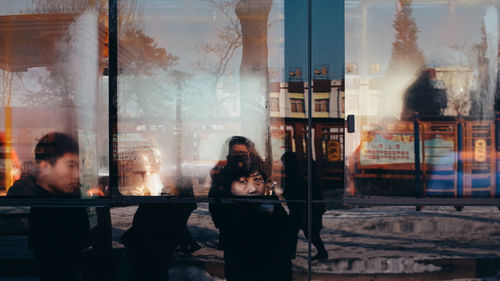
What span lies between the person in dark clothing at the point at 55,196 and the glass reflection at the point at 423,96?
1.99m

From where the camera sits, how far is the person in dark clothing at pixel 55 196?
298 centimetres

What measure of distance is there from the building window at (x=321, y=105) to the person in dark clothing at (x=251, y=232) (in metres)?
0.59

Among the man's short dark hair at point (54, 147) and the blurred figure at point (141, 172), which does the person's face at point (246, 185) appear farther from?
the man's short dark hair at point (54, 147)

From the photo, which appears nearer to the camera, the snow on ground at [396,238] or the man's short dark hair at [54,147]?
the snow on ground at [396,238]

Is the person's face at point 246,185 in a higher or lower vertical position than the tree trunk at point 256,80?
lower

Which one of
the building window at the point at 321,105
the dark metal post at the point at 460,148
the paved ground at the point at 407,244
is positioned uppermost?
the building window at the point at 321,105

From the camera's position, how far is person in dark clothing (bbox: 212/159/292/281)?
2.87 metres

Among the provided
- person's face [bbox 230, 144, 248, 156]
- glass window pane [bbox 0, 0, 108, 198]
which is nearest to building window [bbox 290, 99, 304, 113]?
person's face [bbox 230, 144, 248, 156]

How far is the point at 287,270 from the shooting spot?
2881 mm

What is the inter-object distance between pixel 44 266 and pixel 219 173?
4.90ft

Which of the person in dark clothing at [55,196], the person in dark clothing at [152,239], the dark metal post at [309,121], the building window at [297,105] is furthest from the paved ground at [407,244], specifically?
the person in dark clothing at [55,196]

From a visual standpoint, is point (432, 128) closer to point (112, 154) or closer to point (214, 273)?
point (214, 273)

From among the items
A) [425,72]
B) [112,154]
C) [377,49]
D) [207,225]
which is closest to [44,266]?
[112,154]

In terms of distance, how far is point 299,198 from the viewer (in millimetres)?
2844
